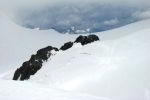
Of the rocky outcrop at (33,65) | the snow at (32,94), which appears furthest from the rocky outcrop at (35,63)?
the snow at (32,94)

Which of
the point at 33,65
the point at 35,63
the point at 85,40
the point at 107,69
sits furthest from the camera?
the point at 85,40

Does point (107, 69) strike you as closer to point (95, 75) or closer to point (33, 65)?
point (95, 75)

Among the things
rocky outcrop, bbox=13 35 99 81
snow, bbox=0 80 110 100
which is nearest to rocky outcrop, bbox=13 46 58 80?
rocky outcrop, bbox=13 35 99 81

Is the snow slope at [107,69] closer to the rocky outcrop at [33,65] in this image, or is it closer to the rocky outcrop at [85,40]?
the rocky outcrop at [33,65]

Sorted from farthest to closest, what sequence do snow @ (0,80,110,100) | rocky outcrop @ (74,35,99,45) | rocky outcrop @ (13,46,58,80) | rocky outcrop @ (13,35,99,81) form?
rocky outcrop @ (74,35,99,45) → rocky outcrop @ (13,35,99,81) → rocky outcrop @ (13,46,58,80) → snow @ (0,80,110,100)

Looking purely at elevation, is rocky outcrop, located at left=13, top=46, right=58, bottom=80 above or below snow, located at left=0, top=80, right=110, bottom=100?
above

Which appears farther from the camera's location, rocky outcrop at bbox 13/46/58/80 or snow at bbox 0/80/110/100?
rocky outcrop at bbox 13/46/58/80

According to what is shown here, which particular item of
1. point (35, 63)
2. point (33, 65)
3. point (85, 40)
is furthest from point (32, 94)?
point (85, 40)

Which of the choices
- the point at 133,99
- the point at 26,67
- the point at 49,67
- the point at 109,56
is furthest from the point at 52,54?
the point at 133,99

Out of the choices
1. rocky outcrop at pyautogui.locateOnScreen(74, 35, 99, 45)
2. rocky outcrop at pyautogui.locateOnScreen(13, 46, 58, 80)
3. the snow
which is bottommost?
the snow

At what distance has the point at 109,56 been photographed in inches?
1794

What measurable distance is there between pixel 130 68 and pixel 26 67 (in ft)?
83.2

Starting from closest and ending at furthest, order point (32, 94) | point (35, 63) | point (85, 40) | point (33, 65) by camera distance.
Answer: point (32, 94) < point (33, 65) < point (35, 63) < point (85, 40)

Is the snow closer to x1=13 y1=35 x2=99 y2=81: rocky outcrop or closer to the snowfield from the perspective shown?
the snowfield
